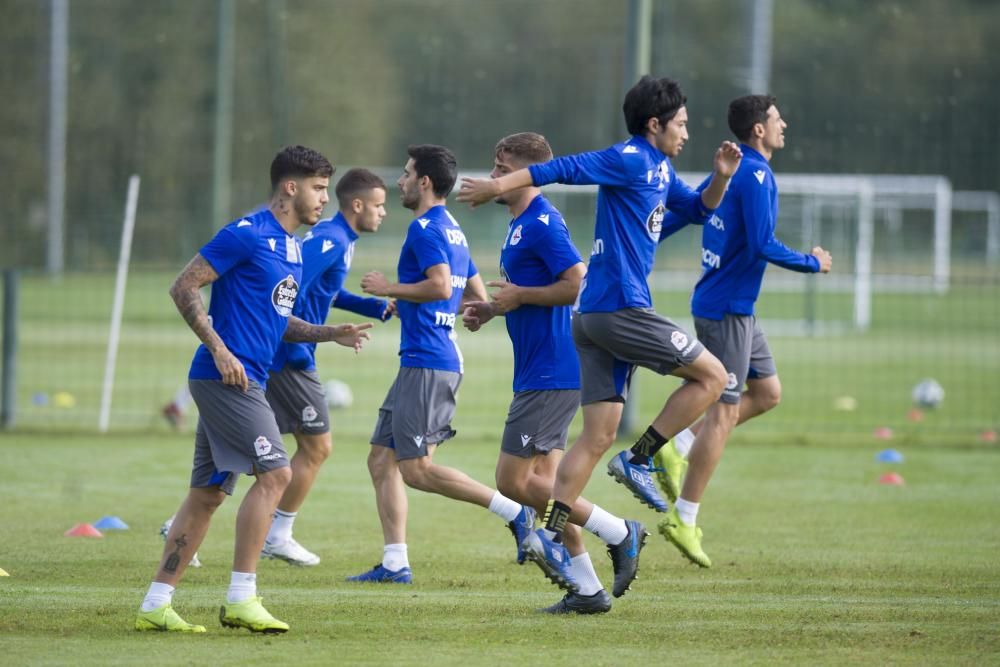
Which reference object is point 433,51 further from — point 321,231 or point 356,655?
point 356,655

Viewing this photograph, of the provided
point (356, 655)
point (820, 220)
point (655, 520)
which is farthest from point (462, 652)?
point (820, 220)

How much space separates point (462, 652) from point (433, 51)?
13.7 metres

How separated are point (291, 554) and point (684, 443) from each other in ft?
7.79

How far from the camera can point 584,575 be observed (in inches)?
267

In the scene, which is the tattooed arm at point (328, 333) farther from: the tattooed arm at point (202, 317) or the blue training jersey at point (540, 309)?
the blue training jersey at point (540, 309)

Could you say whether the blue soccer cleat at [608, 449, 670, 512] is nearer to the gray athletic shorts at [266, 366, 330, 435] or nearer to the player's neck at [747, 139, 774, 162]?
the gray athletic shorts at [266, 366, 330, 435]

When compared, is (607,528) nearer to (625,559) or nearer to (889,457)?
(625,559)

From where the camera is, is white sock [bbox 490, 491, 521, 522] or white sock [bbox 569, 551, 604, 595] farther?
white sock [bbox 490, 491, 521, 522]

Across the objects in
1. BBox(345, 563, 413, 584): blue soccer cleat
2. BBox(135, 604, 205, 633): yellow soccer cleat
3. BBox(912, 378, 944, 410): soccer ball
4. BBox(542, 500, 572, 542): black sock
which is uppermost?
BBox(542, 500, 572, 542): black sock

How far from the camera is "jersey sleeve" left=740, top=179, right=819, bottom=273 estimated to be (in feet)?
26.4

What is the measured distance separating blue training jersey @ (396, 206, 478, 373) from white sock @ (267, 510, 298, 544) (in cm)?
134

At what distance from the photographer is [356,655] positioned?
229 inches

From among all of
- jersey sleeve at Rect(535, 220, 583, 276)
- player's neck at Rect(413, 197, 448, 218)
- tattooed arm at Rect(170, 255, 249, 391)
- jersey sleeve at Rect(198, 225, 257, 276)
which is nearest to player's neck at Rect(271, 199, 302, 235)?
jersey sleeve at Rect(198, 225, 257, 276)

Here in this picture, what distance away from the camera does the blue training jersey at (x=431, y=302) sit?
7.41 meters
